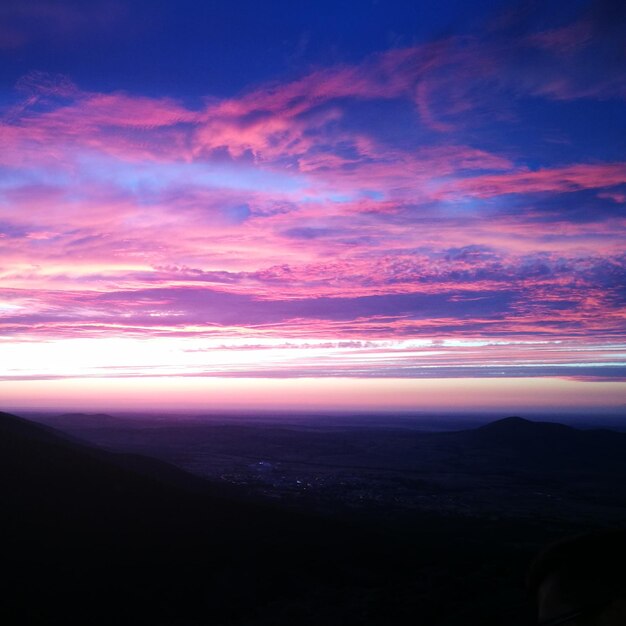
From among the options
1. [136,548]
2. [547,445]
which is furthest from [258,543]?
[547,445]

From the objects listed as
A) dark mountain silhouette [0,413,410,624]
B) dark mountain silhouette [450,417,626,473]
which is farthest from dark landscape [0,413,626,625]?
dark mountain silhouette [450,417,626,473]

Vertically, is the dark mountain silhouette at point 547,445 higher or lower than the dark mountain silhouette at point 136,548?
lower

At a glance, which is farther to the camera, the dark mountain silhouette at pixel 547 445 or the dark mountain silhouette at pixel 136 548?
the dark mountain silhouette at pixel 547 445

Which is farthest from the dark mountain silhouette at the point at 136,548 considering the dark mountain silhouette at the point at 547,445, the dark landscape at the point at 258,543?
the dark mountain silhouette at the point at 547,445

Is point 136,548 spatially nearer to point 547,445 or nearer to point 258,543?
point 258,543

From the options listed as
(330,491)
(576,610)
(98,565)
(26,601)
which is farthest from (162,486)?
(576,610)

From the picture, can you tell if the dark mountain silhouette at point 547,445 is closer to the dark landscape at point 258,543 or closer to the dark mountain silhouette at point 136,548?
the dark landscape at point 258,543

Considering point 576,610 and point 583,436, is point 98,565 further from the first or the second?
point 583,436

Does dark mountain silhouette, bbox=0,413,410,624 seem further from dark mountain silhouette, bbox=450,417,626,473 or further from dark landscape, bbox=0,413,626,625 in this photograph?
dark mountain silhouette, bbox=450,417,626,473

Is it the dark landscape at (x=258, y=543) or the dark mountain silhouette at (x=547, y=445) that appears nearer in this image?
the dark landscape at (x=258, y=543)
